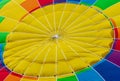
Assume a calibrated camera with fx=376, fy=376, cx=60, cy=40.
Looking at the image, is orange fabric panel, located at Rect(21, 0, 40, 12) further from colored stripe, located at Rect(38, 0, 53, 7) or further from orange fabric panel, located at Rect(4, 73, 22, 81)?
orange fabric panel, located at Rect(4, 73, 22, 81)

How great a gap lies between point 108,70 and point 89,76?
0.26 metres

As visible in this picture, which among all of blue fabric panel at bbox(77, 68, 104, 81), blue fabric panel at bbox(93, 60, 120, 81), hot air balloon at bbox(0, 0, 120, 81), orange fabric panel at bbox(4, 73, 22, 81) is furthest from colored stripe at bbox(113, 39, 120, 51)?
orange fabric panel at bbox(4, 73, 22, 81)

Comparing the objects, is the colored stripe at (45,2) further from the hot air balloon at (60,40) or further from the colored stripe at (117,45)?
the colored stripe at (117,45)

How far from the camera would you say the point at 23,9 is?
21.4 ft

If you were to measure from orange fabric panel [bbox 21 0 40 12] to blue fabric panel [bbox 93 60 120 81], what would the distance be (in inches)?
74.8

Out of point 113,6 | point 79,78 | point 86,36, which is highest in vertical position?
point 113,6

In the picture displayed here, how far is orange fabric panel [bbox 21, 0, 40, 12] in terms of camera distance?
651cm

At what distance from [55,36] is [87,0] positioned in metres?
0.99

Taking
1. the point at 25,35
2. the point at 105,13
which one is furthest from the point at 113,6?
the point at 25,35

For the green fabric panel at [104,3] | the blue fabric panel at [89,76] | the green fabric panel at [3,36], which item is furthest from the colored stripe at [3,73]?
the green fabric panel at [104,3]

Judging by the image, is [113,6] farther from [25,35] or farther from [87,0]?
[25,35]

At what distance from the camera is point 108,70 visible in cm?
500

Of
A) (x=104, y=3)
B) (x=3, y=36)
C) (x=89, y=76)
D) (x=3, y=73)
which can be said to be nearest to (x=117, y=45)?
(x=89, y=76)

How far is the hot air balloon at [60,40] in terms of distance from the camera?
5.16 m
